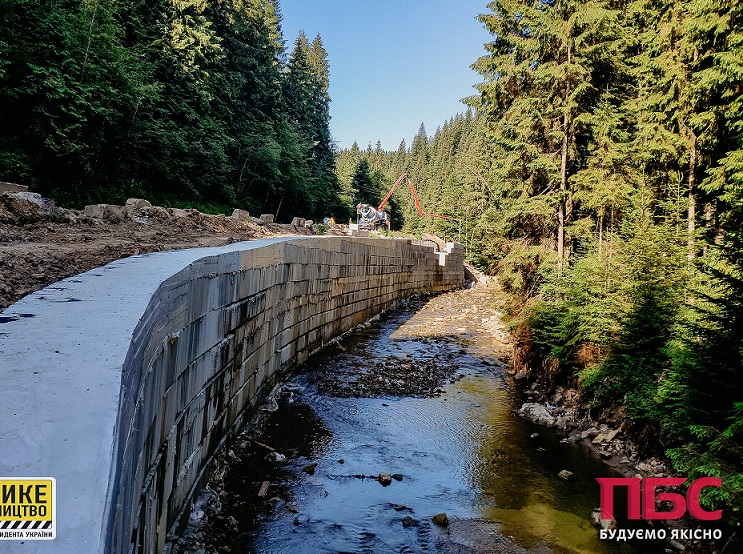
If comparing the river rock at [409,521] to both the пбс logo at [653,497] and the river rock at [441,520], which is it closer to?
the river rock at [441,520]

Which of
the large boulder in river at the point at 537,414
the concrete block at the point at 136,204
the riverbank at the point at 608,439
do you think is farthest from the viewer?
the concrete block at the point at 136,204

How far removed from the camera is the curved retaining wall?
137cm

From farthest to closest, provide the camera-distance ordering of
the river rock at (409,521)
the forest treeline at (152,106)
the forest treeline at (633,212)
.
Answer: the forest treeline at (152,106), the forest treeline at (633,212), the river rock at (409,521)

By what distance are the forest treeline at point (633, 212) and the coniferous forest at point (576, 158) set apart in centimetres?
4

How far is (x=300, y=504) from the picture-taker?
5.00 metres

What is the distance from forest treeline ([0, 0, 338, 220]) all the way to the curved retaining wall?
1164 centimetres

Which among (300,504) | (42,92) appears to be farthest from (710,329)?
(42,92)

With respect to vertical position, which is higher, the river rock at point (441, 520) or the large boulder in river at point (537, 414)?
the river rock at point (441, 520)

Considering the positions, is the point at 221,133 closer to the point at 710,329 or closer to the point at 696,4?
the point at 696,4

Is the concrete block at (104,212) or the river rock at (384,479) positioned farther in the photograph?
the concrete block at (104,212)

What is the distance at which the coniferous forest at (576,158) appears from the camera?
566 centimetres

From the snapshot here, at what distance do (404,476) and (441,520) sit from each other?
1021mm

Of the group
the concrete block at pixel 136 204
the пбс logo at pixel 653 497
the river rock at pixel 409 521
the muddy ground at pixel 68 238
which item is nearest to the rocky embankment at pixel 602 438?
the пбс logo at pixel 653 497

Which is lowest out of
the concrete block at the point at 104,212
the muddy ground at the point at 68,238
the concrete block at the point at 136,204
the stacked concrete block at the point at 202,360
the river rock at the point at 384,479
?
the river rock at the point at 384,479
